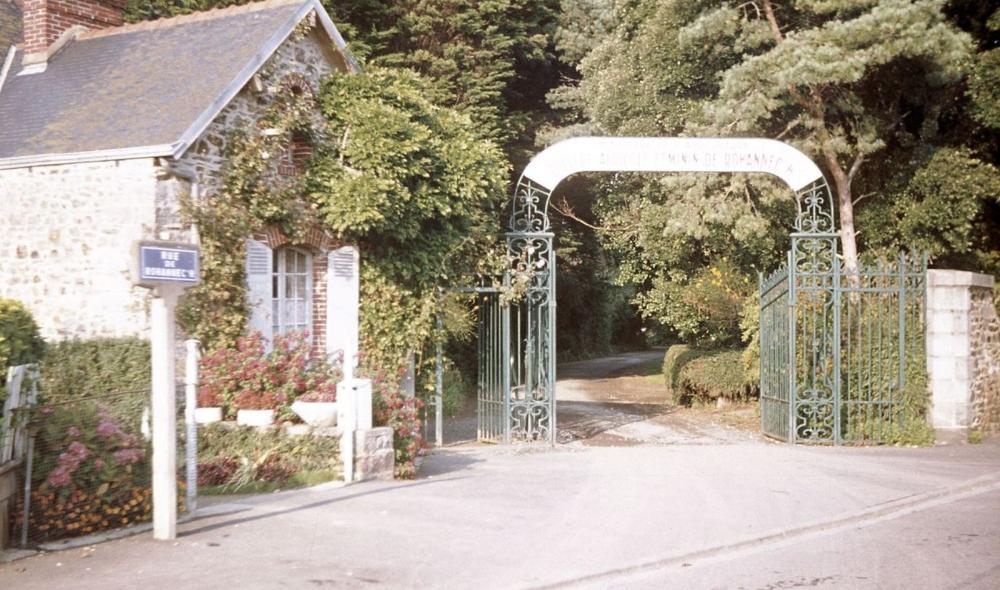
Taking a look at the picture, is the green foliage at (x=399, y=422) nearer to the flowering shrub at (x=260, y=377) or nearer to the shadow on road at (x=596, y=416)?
the flowering shrub at (x=260, y=377)

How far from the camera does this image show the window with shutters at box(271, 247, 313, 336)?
13.7 meters

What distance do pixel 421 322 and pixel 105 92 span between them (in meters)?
5.42

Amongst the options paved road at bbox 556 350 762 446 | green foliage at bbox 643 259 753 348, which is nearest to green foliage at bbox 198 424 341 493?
paved road at bbox 556 350 762 446

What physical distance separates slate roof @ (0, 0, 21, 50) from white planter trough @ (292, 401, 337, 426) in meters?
9.57

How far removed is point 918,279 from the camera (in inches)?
563

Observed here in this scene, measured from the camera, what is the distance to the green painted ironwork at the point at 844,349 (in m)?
14.2

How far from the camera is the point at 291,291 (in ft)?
46.0

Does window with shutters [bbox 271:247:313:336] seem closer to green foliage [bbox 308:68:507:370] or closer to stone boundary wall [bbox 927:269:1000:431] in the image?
green foliage [bbox 308:68:507:370]

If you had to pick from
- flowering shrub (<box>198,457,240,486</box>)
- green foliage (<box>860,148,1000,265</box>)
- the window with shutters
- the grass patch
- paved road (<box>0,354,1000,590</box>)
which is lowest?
paved road (<box>0,354,1000,590</box>)

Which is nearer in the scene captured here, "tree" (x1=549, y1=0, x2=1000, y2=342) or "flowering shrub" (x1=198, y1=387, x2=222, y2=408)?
"flowering shrub" (x1=198, y1=387, x2=222, y2=408)

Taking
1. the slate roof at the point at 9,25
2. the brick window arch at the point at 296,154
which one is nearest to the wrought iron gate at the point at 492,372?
the brick window arch at the point at 296,154

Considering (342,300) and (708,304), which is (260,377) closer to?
(342,300)

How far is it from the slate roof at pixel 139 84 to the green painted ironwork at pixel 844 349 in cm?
757

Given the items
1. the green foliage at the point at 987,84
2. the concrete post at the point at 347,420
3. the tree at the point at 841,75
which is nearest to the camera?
the concrete post at the point at 347,420
